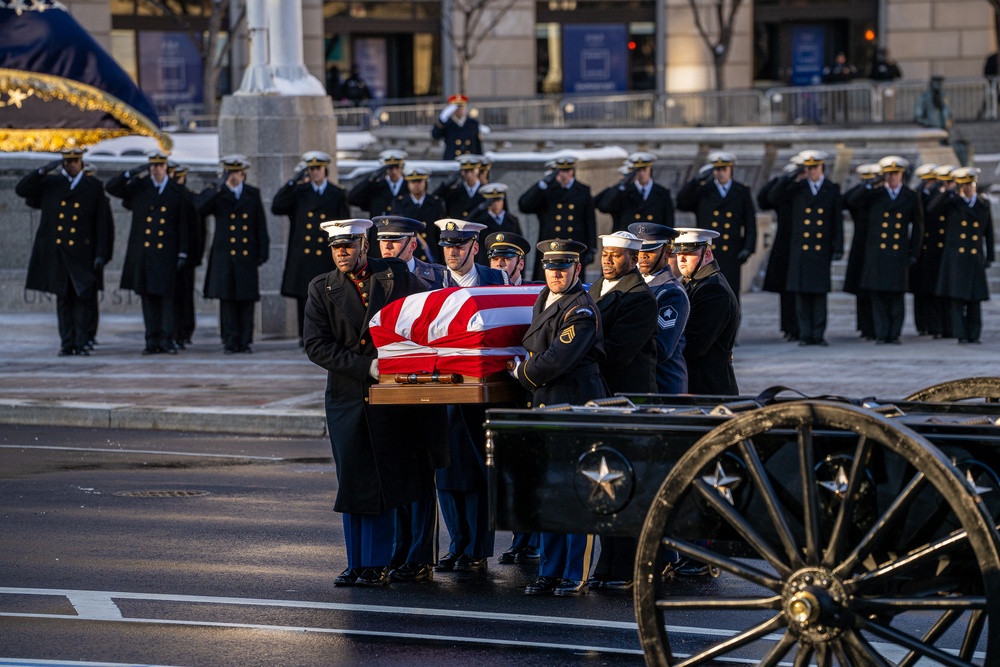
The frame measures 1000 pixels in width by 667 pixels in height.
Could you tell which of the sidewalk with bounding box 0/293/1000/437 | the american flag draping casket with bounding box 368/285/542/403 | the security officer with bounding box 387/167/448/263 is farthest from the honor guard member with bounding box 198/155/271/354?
the american flag draping casket with bounding box 368/285/542/403

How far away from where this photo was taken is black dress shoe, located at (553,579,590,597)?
28.7 ft

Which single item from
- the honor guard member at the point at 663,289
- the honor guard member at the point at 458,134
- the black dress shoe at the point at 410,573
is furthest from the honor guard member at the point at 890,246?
the black dress shoe at the point at 410,573

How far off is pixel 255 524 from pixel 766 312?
13.1 metres

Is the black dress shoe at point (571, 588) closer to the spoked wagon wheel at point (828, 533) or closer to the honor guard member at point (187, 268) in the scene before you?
the spoked wagon wheel at point (828, 533)

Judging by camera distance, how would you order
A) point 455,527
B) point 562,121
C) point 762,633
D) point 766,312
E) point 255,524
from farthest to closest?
point 562,121 → point 766,312 → point 255,524 → point 455,527 → point 762,633

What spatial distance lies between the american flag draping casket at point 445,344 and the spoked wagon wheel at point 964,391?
200 centimetres

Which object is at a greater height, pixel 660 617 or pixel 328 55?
pixel 328 55

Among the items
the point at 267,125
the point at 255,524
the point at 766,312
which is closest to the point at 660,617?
the point at 255,524

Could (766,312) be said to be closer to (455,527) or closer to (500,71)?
(455,527)

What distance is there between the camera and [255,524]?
10.3 metres

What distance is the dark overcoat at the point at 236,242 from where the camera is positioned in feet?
60.7

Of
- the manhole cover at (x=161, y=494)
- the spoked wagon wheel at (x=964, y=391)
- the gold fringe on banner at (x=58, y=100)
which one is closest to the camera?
the spoked wagon wheel at (x=964, y=391)

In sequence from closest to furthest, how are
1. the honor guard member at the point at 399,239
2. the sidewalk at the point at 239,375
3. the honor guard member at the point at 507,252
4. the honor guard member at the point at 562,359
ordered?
the honor guard member at the point at 562,359 < the honor guard member at the point at 399,239 < the honor guard member at the point at 507,252 < the sidewalk at the point at 239,375

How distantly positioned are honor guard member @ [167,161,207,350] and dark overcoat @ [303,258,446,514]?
9916mm
